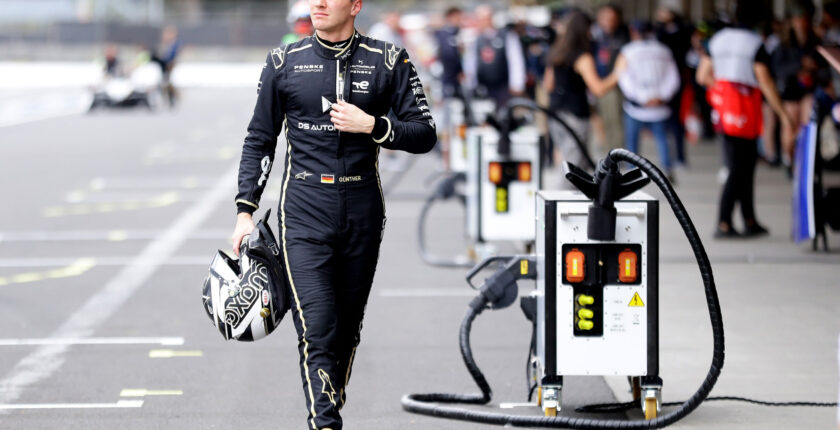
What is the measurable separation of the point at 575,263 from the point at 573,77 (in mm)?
7239

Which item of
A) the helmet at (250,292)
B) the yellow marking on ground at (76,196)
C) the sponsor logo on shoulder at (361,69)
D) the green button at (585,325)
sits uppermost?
the sponsor logo on shoulder at (361,69)

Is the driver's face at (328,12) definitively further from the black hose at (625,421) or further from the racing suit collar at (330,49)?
the black hose at (625,421)

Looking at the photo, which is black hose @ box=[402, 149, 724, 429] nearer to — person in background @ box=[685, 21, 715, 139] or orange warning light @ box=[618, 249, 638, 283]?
orange warning light @ box=[618, 249, 638, 283]

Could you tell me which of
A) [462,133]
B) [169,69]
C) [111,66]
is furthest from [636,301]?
[169,69]

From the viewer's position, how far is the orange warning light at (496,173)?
10961mm

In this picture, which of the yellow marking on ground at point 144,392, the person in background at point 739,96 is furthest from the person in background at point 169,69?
the yellow marking on ground at point 144,392

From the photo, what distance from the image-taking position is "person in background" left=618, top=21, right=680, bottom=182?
643 inches

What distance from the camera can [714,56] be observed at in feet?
40.5

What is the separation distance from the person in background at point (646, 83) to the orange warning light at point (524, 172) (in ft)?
18.3

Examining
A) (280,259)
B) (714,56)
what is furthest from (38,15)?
(280,259)

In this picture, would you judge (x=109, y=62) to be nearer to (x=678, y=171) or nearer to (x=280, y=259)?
(x=678, y=171)

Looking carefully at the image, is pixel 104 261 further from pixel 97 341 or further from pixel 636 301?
pixel 636 301

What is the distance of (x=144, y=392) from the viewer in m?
7.22

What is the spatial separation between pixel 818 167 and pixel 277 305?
22.6ft
